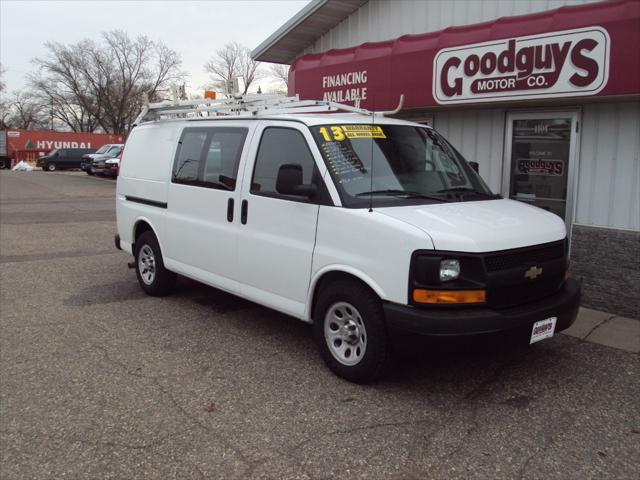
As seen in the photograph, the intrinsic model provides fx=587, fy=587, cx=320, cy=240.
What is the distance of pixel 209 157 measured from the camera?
226 inches

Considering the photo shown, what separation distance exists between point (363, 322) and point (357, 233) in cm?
63

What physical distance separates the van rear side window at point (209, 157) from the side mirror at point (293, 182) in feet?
3.13

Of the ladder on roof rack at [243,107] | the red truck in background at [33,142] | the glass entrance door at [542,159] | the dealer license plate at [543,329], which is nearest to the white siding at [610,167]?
the glass entrance door at [542,159]

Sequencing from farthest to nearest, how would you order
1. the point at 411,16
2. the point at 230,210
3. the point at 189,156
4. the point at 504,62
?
the point at 411,16, the point at 504,62, the point at 189,156, the point at 230,210

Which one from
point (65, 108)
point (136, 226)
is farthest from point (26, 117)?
point (136, 226)

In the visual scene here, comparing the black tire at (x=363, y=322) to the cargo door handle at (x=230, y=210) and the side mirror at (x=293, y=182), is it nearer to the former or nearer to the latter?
the side mirror at (x=293, y=182)

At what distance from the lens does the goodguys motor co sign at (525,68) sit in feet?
19.3

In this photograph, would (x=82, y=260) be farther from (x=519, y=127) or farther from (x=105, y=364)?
(x=519, y=127)

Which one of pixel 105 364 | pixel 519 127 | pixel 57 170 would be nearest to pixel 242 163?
pixel 105 364

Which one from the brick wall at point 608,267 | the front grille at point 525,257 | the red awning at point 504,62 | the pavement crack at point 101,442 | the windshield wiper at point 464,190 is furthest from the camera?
the brick wall at point 608,267

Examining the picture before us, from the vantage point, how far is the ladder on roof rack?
17.6 ft

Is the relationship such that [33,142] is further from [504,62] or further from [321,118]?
[321,118]

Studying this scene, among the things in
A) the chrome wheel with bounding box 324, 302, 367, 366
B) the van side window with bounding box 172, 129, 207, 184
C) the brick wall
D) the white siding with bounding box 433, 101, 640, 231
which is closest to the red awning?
the white siding with bounding box 433, 101, 640, 231

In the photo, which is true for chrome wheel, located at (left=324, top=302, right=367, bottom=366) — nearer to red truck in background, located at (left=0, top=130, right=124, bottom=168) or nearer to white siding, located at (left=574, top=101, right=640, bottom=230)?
white siding, located at (left=574, top=101, right=640, bottom=230)
